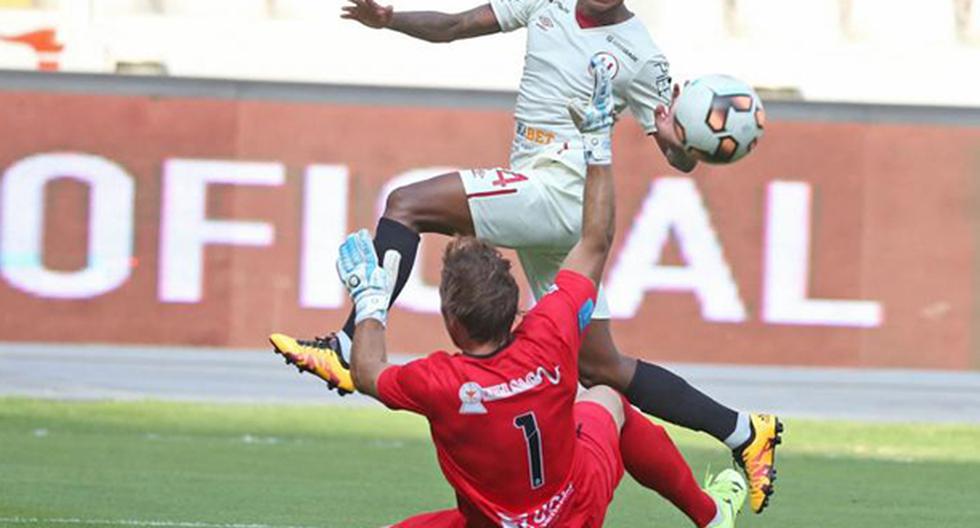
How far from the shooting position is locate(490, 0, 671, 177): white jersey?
30.9ft


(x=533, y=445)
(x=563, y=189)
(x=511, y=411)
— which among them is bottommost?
(x=533, y=445)

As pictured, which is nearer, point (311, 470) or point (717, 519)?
point (717, 519)

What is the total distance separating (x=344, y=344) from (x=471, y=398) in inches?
62.1

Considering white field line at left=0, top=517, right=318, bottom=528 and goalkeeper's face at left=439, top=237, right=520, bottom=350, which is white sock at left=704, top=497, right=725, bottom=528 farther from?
white field line at left=0, top=517, right=318, bottom=528

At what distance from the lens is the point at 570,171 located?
940 centimetres

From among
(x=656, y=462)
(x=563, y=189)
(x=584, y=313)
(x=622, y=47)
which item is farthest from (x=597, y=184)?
(x=622, y=47)

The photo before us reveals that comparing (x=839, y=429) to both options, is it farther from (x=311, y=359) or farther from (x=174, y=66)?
(x=174, y=66)

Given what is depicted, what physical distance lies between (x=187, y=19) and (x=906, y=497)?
23.4 metres

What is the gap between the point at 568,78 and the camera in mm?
9445

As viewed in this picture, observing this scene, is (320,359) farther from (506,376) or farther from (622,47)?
(622,47)

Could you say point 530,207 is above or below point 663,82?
below

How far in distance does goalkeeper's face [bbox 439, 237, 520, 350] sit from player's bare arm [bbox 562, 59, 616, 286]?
59cm

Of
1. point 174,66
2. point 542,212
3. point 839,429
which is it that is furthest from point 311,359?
point 174,66

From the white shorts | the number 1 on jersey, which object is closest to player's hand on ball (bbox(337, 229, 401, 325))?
the number 1 on jersey
